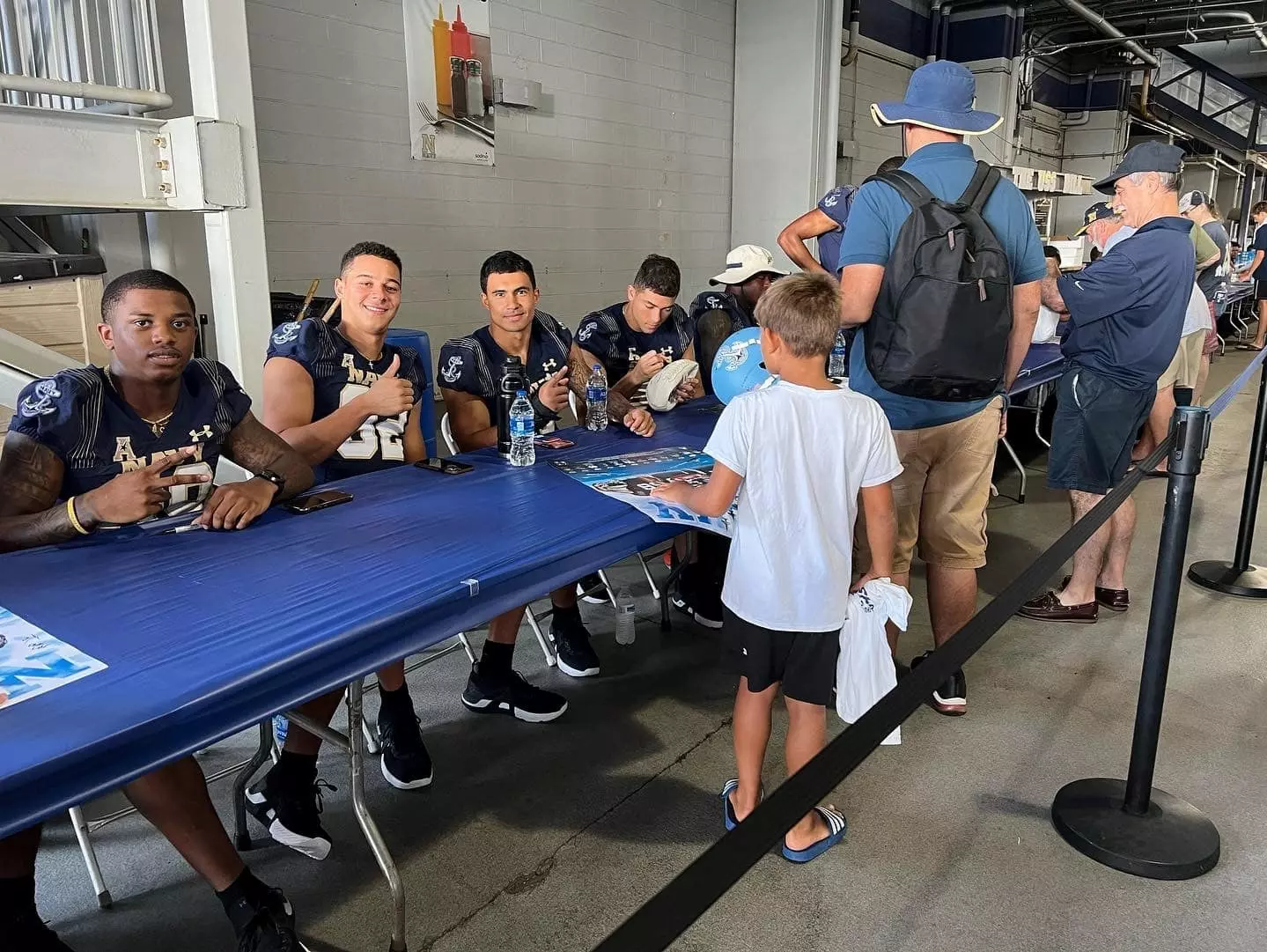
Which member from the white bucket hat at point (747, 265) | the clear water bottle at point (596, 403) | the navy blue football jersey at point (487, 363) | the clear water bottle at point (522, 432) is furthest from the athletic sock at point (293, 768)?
the white bucket hat at point (747, 265)

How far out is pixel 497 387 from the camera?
9.05 ft

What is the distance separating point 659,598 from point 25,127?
244cm

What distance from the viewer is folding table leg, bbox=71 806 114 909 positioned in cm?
189

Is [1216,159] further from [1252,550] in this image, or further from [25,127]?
[25,127]

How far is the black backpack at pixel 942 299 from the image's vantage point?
223 cm

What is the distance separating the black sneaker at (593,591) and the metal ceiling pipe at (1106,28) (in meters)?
8.08

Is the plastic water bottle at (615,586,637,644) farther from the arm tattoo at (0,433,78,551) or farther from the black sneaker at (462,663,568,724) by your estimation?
the arm tattoo at (0,433,78,551)

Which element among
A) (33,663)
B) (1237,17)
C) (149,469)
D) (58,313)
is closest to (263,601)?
(33,663)

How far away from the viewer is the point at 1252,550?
4.24 m

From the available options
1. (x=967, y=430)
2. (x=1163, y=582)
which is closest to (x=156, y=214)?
(x=967, y=430)

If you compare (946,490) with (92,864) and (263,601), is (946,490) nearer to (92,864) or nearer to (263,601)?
(263,601)

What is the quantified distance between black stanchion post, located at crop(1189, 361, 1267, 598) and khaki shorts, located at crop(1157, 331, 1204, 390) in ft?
1.69

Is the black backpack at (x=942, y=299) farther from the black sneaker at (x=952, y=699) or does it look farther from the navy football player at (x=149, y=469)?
the navy football player at (x=149, y=469)

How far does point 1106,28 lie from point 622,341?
8.94 meters
